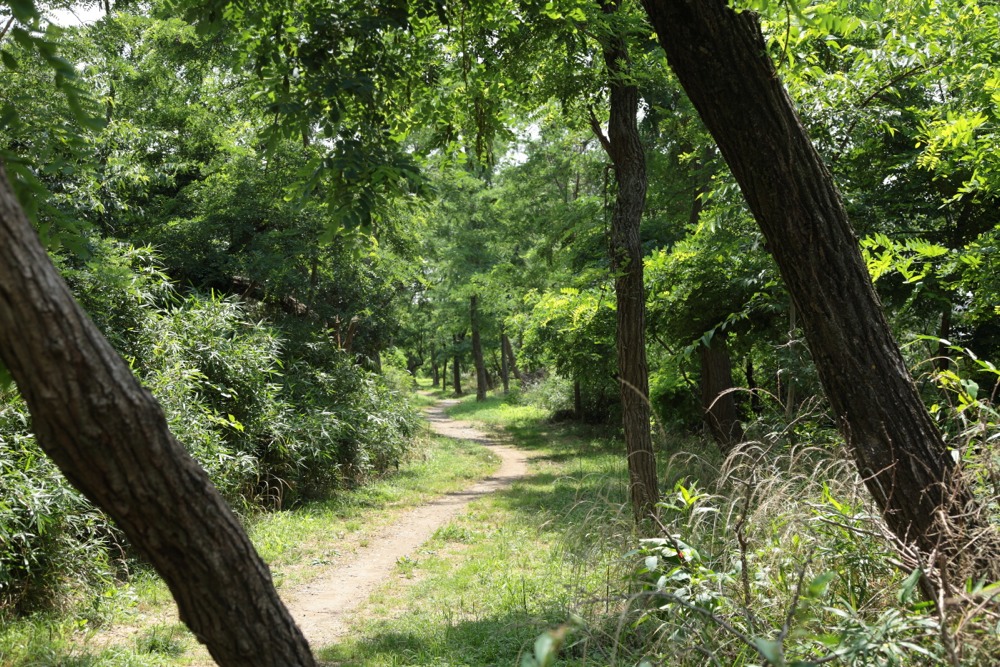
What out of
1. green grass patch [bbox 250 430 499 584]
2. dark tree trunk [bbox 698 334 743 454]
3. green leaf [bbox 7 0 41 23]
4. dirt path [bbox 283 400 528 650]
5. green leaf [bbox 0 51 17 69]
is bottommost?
dirt path [bbox 283 400 528 650]

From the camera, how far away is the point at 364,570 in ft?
27.1

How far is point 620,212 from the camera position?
21.9 ft

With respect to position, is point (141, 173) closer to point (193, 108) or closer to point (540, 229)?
point (193, 108)

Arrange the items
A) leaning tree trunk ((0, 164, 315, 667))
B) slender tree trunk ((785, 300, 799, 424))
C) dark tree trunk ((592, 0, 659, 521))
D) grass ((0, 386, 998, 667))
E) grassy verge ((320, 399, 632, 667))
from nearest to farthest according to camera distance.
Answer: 1. leaning tree trunk ((0, 164, 315, 667))
2. grass ((0, 386, 998, 667))
3. grassy verge ((320, 399, 632, 667))
4. slender tree trunk ((785, 300, 799, 424))
5. dark tree trunk ((592, 0, 659, 521))

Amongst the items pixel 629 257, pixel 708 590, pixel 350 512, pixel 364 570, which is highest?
pixel 629 257

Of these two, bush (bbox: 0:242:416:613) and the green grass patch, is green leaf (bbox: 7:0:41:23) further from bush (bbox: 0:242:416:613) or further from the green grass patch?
the green grass patch

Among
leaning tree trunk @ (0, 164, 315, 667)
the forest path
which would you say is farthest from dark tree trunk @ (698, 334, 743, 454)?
leaning tree trunk @ (0, 164, 315, 667)

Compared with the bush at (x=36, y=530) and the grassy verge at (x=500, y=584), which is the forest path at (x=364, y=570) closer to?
the grassy verge at (x=500, y=584)

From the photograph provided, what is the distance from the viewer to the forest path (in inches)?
259

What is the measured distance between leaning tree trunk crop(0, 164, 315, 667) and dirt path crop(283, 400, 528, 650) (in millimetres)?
4337

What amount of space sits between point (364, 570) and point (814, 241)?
636 centimetres

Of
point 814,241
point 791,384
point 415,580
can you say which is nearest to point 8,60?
point 814,241

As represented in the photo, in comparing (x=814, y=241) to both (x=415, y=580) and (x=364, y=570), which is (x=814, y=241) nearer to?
(x=415, y=580)

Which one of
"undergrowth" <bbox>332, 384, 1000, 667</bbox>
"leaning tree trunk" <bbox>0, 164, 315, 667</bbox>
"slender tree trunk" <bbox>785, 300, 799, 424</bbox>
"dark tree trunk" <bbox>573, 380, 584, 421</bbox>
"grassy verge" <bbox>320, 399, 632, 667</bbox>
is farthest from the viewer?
"dark tree trunk" <bbox>573, 380, 584, 421</bbox>
